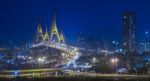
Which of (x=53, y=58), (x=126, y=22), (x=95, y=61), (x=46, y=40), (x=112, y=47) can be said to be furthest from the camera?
(x=126, y=22)

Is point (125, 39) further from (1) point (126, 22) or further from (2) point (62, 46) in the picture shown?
(2) point (62, 46)

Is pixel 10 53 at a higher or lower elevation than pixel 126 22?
lower

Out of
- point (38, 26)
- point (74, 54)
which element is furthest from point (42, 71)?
point (38, 26)

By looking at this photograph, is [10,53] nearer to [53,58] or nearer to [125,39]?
[53,58]

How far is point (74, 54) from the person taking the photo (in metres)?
45.3

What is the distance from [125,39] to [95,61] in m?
29.8

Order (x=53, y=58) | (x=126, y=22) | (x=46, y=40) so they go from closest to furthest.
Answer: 1. (x=53, y=58)
2. (x=46, y=40)
3. (x=126, y=22)

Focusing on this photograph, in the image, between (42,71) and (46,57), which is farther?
(46,57)

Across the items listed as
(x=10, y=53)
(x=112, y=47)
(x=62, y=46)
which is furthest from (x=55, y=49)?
(x=112, y=47)

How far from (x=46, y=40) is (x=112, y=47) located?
1501cm

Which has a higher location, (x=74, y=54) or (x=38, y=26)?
(x=38, y=26)

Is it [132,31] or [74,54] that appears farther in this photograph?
[132,31]

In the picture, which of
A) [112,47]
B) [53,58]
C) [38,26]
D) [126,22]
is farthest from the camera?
[126,22]

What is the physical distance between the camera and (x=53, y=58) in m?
41.3
